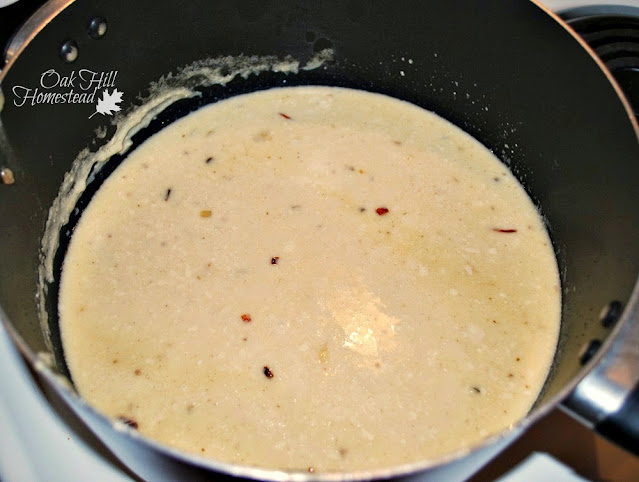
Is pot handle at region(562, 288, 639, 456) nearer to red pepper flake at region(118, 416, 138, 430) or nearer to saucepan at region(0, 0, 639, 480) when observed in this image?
saucepan at region(0, 0, 639, 480)

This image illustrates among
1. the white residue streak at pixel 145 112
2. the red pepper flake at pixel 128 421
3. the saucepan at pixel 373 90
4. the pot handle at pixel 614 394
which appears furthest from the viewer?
the white residue streak at pixel 145 112

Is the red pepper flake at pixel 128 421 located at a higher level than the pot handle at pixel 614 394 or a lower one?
lower

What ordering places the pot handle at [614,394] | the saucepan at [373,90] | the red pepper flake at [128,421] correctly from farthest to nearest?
the red pepper flake at [128,421] → the saucepan at [373,90] → the pot handle at [614,394]

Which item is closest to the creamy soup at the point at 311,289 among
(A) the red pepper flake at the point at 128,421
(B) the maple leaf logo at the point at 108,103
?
(A) the red pepper flake at the point at 128,421

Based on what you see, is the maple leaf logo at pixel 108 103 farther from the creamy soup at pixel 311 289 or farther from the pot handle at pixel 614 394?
the pot handle at pixel 614 394

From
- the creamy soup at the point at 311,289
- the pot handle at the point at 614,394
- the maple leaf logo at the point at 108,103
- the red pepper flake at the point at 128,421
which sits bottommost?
the red pepper flake at the point at 128,421

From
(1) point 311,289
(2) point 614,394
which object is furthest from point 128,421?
(2) point 614,394

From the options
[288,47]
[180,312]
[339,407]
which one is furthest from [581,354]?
[288,47]
